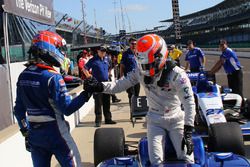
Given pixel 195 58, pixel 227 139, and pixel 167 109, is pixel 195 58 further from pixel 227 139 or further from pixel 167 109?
pixel 167 109

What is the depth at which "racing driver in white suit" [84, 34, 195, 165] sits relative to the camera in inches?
167

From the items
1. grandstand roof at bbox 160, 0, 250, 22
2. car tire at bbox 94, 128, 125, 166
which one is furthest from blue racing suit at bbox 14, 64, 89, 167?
grandstand roof at bbox 160, 0, 250, 22

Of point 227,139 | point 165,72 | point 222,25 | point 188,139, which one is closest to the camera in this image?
point 188,139

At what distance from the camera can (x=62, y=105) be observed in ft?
11.5

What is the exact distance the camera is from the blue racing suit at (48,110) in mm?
3518

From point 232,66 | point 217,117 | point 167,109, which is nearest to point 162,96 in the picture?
point 167,109

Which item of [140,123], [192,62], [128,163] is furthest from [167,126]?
[192,62]

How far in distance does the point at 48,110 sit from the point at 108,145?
1798mm

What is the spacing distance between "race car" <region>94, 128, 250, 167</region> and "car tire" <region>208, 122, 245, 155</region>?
44 centimetres

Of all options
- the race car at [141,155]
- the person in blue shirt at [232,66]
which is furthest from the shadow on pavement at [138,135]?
the person in blue shirt at [232,66]

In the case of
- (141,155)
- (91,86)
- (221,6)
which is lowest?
(141,155)

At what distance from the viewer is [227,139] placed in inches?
202

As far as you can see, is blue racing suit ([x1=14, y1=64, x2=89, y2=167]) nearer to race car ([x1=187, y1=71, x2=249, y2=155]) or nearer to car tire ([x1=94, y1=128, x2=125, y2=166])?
car tire ([x1=94, y1=128, x2=125, y2=166])

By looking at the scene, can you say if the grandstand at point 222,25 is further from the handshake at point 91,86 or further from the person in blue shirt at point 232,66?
the handshake at point 91,86
